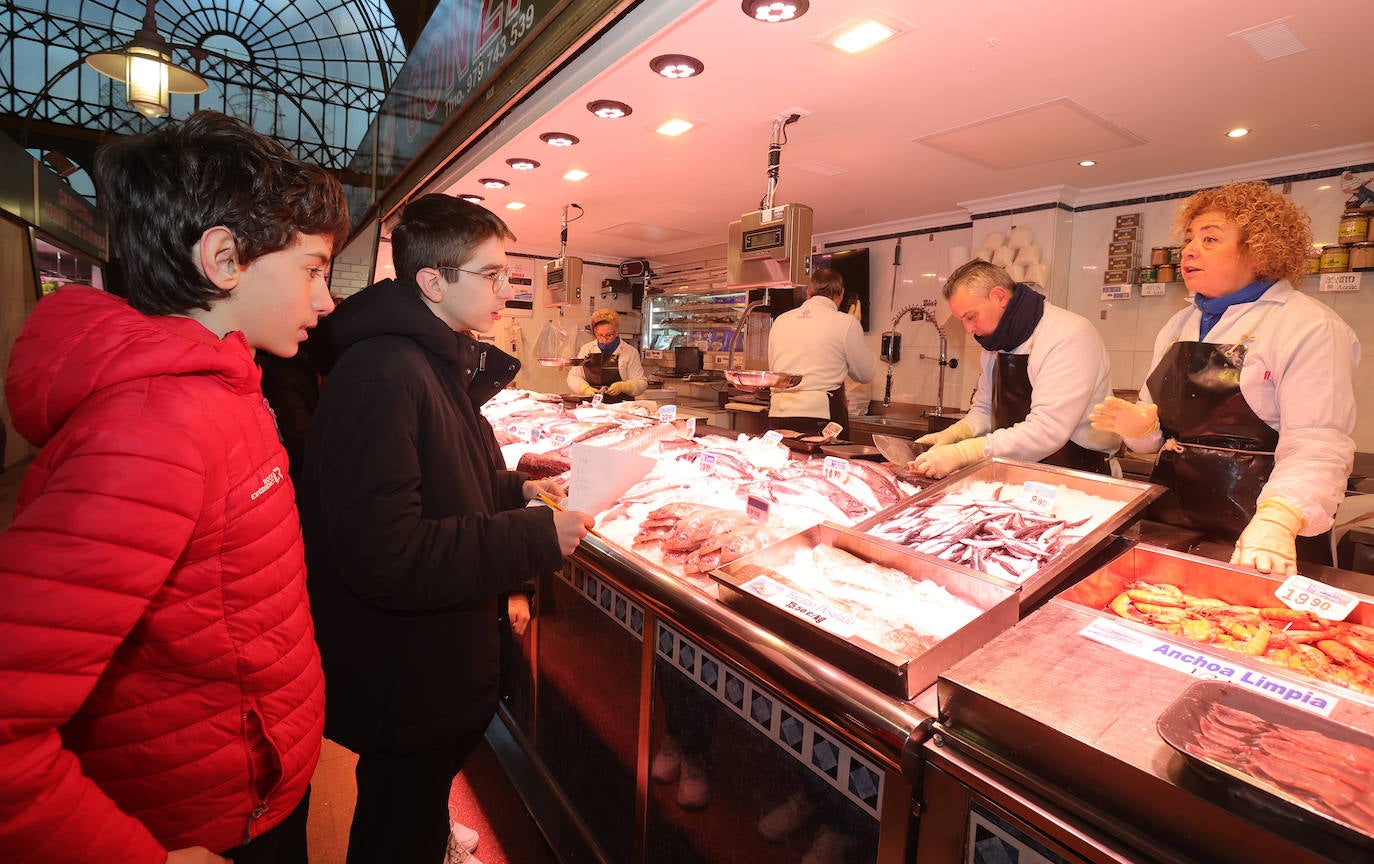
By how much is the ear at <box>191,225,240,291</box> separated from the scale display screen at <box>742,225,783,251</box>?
8.75 ft

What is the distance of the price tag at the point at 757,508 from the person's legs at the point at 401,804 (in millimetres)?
922

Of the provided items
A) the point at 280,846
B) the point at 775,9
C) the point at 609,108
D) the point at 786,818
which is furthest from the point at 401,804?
the point at 609,108

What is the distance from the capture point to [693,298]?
913 centimetres

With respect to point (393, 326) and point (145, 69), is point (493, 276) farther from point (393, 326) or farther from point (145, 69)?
point (145, 69)

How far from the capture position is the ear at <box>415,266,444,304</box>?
1617 mm

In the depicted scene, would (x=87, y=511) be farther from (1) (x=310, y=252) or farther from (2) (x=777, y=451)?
(2) (x=777, y=451)

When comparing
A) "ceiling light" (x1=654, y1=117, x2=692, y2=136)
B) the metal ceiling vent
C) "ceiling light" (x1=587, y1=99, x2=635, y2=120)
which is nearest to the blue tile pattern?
"ceiling light" (x1=587, y1=99, x2=635, y2=120)

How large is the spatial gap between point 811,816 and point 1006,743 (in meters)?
0.54

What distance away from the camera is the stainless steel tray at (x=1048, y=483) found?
4.71 feet

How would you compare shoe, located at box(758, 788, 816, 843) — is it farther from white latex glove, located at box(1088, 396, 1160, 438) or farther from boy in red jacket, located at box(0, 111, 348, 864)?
white latex glove, located at box(1088, 396, 1160, 438)

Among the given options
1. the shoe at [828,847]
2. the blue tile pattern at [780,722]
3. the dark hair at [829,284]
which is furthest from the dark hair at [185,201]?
the dark hair at [829,284]

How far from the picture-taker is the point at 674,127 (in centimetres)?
418

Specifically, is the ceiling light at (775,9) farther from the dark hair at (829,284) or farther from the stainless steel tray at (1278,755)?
the stainless steel tray at (1278,755)

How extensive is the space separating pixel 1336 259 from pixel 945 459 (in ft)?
13.7
